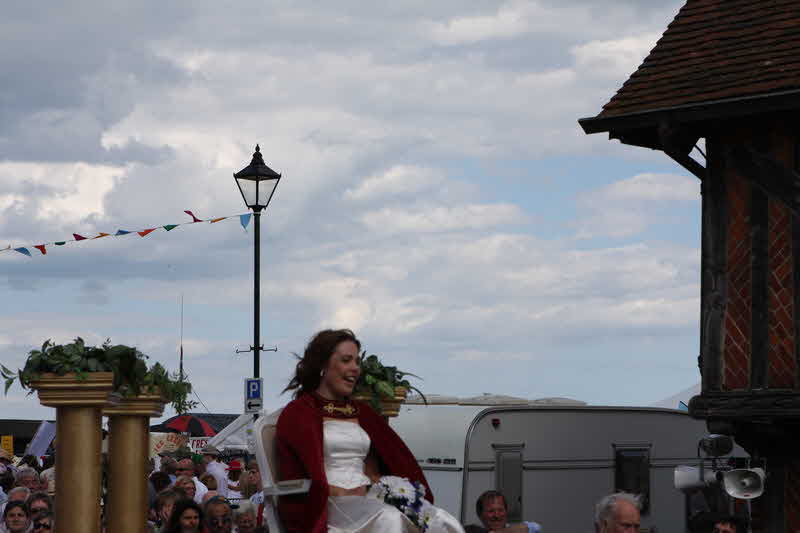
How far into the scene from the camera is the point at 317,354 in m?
7.95

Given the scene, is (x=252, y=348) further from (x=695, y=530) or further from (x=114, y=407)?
(x=114, y=407)

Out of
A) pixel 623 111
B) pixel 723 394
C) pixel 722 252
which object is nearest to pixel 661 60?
pixel 623 111

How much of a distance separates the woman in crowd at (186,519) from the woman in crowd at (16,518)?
255cm

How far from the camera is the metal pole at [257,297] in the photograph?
2098 centimetres

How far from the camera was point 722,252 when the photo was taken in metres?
18.3

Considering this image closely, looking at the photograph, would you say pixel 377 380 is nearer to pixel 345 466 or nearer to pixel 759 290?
pixel 345 466

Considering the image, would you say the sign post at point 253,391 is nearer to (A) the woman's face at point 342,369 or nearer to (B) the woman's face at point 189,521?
(B) the woman's face at point 189,521

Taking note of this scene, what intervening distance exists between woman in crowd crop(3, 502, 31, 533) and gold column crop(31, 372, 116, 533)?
15.0 ft

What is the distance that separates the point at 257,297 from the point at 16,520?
8251 millimetres

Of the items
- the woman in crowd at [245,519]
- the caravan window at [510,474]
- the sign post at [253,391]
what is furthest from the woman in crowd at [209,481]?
the woman in crowd at [245,519]

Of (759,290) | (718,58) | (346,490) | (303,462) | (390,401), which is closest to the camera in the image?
(303,462)

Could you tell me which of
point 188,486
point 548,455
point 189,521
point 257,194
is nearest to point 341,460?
point 189,521

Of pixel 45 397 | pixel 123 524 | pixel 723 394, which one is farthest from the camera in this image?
pixel 723 394

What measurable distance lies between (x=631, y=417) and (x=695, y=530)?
247 inches
